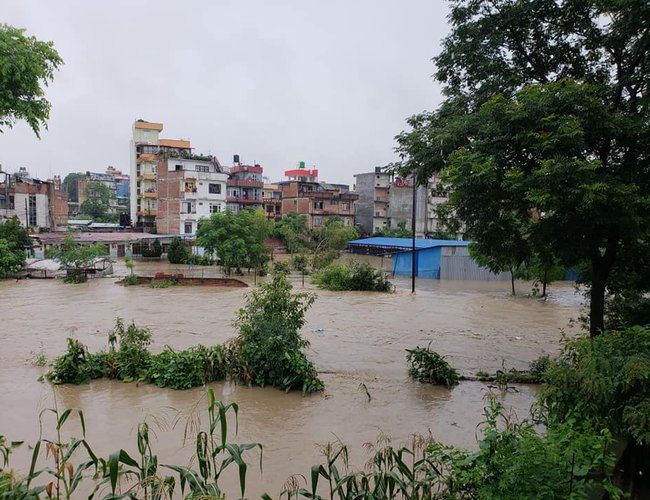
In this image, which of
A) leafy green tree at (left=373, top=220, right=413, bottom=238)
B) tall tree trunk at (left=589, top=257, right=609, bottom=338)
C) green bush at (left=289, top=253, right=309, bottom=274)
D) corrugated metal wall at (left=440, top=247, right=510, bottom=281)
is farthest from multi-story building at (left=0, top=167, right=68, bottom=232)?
tall tree trunk at (left=589, top=257, right=609, bottom=338)

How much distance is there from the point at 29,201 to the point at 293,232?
928 inches

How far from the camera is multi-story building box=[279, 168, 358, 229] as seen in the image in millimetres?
49656

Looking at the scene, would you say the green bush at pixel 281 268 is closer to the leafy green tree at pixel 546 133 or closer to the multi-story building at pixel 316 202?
the leafy green tree at pixel 546 133

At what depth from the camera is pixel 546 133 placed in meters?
6.88

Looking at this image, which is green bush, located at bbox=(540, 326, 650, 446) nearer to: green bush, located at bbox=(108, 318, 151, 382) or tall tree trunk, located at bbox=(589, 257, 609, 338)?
tall tree trunk, located at bbox=(589, 257, 609, 338)

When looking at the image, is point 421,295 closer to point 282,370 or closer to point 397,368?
point 397,368

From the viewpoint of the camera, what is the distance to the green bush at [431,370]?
9.22 metres

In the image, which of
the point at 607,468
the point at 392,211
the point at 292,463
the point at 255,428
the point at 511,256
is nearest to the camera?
the point at 607,468

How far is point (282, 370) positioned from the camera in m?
8.84

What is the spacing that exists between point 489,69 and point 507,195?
2619mm

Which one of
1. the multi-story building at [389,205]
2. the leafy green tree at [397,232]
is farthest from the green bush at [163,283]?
the multi-story building at [389,205]

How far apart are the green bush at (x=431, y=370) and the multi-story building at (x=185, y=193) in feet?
117

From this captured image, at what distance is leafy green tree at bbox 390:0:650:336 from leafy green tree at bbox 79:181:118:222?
5682 cm

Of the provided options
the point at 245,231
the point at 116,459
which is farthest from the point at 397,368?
Answer: the point at 245,231
